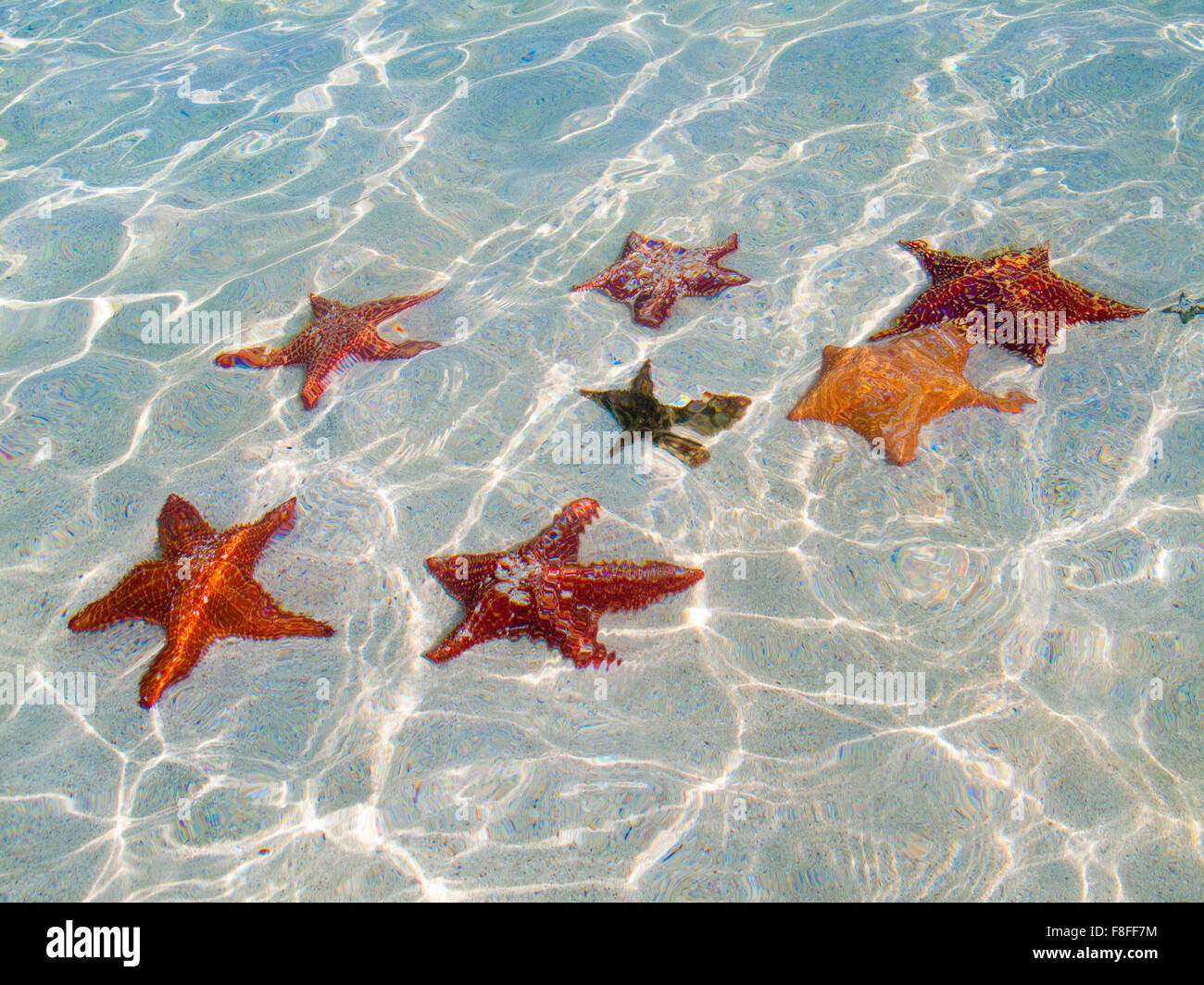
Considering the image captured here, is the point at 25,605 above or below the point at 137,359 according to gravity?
below

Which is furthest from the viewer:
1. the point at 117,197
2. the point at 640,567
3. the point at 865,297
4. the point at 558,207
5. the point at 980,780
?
the point at 117,197

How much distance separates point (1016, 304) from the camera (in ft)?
18.7

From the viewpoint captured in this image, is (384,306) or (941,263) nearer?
(941,263)

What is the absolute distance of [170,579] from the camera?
4457 millimetres

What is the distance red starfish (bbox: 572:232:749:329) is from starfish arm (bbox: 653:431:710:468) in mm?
1317

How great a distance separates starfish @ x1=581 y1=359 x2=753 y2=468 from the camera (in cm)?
537

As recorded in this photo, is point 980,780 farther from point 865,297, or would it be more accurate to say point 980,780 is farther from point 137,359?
point 137,359

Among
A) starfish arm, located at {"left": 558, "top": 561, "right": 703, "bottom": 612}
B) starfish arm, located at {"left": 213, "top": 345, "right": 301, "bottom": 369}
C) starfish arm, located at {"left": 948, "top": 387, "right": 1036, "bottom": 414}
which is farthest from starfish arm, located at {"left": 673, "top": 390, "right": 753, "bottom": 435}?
starfish arm, located at {"left": 213, "top": 345, "right": 301, "bottom": 369}

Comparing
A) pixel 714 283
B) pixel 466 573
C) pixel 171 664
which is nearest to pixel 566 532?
pixel 466 573

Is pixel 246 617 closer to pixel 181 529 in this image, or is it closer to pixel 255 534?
pixel 255 534

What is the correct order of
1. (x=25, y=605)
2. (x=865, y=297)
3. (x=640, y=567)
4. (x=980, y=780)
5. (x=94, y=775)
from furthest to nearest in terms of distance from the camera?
(x=865, y=297), (x=25, y=605), (x=640, y=567), (x=94, y=775), (x=980, y=780)

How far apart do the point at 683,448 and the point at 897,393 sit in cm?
156

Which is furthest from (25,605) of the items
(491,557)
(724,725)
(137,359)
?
(724,725)

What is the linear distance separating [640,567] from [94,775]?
3.35 meters
